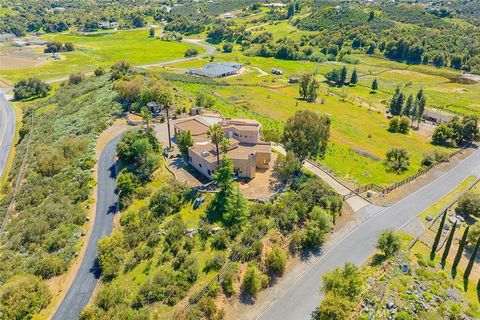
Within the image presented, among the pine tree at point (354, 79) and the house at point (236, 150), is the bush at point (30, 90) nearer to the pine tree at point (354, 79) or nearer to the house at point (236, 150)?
the house at point (236, 150)

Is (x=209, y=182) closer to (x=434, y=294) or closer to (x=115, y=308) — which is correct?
(x=115, y=308)

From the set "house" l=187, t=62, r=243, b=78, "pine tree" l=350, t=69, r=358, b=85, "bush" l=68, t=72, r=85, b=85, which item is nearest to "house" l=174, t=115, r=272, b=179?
"bush" l=68, t=72, r=85, b=85

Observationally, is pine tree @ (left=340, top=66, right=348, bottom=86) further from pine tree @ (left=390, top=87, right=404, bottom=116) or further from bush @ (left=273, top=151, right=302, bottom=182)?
bush @ (left=273, top=151, right=302, bottom=182)

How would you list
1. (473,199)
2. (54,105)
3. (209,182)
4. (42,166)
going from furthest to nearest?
(54,105) → (42,166) → (209,182) → (473,199)

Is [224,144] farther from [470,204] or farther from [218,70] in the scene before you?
[218,70]

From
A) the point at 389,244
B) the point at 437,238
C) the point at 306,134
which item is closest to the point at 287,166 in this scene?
the point at 306,134

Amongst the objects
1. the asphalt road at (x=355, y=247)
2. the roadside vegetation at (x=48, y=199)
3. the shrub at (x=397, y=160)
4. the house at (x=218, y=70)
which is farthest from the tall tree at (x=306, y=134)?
the house at (x=218, y=70)

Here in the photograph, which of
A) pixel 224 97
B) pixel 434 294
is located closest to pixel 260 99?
pixel 224 97
